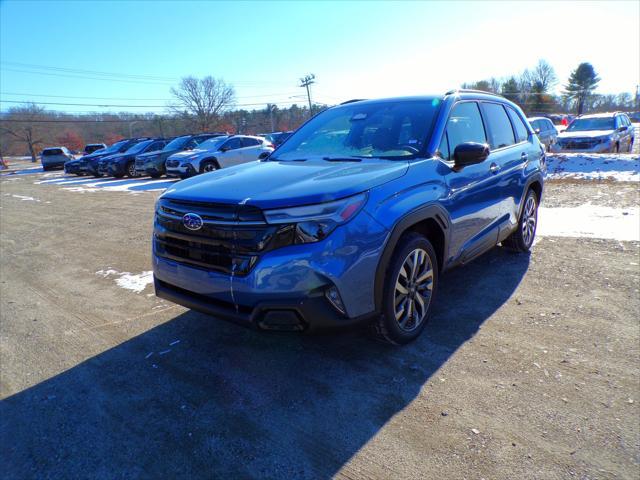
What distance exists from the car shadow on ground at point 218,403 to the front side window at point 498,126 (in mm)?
1898

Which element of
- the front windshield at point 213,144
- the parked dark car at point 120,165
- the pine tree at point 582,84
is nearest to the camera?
the front windshield at point 213,144

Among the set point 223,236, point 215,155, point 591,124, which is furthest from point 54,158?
point 223,236

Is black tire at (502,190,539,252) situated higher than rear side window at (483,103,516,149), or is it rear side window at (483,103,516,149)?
rear side window at (483,103,516,149)

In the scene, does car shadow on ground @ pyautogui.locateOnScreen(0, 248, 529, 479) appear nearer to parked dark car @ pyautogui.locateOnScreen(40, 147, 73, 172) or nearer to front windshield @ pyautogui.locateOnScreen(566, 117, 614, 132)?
front windshield @ pyautogui.locateOnScreen(566, 117, 614, 132)

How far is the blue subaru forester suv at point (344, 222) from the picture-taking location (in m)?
2.41

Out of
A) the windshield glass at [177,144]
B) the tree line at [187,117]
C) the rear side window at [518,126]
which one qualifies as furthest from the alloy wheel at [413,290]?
the tree line at [187,117]

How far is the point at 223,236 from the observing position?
2.52 metres

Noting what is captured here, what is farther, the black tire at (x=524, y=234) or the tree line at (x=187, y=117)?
the tree line at (x=187, y=117)

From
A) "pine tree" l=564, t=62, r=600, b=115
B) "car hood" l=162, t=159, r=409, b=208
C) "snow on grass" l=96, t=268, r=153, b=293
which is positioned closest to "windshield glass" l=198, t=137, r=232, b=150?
"snow on grass" l=96, t=268, r=153, b=293

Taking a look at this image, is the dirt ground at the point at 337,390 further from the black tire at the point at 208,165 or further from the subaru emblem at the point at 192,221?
the black tire at the point at 208,165

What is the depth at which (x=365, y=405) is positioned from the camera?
2.50 metres

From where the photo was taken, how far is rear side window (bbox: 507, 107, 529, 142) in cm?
494

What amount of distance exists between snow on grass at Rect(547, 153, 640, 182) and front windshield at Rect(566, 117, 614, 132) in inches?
136

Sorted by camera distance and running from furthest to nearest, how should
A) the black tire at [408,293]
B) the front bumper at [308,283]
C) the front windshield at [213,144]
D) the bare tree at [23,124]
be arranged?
the bare tree at [23,124], the front windshield at [213,144], the black tire at [408,293], the front bumper at [308,283]
